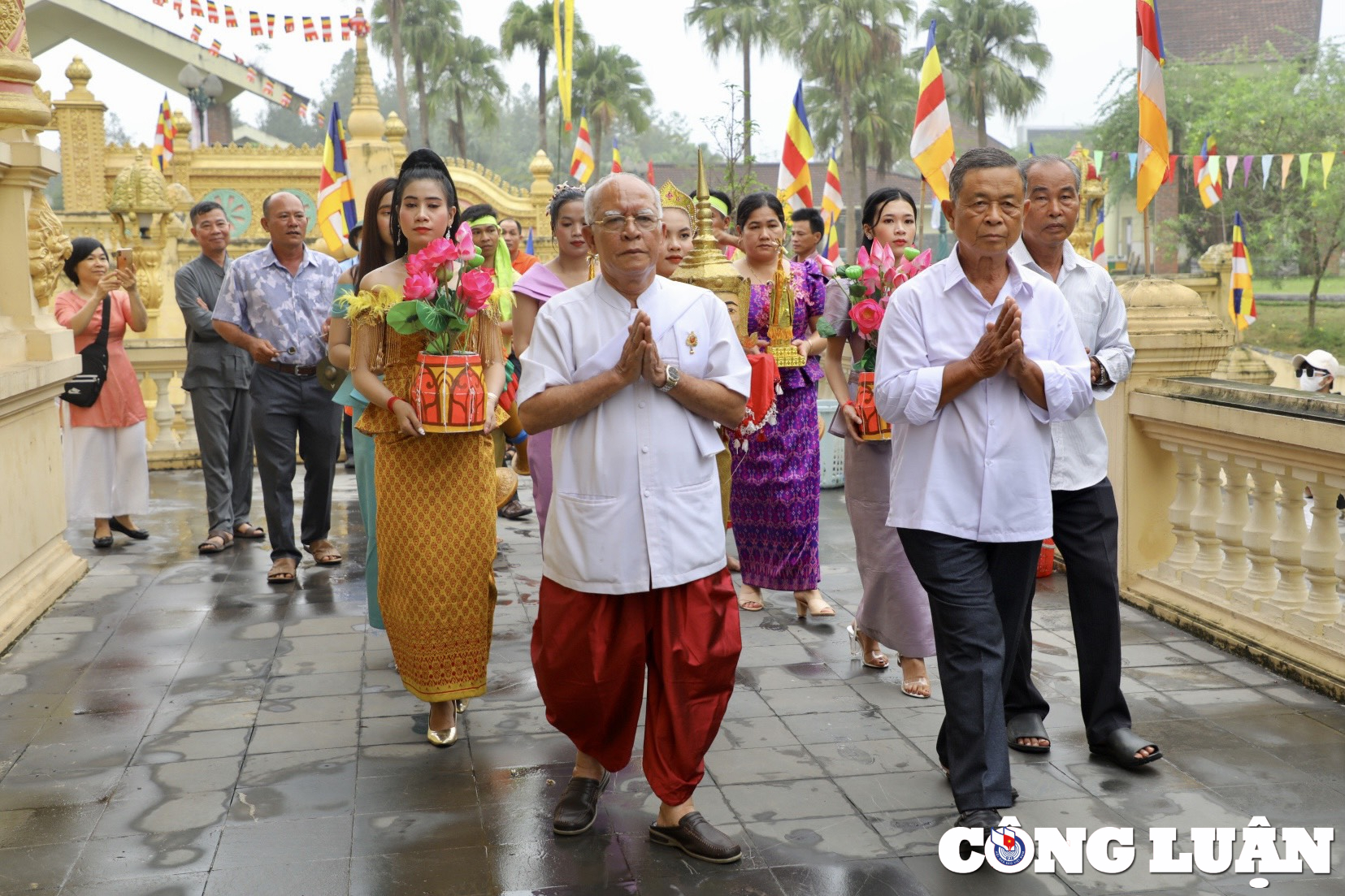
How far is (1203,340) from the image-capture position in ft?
20.1

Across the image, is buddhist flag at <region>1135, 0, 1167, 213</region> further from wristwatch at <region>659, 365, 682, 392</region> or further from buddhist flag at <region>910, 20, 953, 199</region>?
wristwatch at <region>659, 365, 682, 392</region>

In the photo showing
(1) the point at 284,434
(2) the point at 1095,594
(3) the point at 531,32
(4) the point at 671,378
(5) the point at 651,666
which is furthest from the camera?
(3) the point at 531,32

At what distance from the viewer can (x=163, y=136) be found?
26812mm

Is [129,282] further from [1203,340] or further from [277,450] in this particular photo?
[1203,340]

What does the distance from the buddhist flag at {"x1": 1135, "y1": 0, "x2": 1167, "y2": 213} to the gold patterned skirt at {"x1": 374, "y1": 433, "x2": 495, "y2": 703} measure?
13.1 feet

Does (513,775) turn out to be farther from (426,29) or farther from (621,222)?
(426,29)

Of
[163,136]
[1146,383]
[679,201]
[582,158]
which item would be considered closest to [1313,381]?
[582,158]

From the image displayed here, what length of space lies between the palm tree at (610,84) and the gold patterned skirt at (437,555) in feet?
138

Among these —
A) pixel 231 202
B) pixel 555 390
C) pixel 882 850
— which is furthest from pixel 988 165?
pixel 231 202

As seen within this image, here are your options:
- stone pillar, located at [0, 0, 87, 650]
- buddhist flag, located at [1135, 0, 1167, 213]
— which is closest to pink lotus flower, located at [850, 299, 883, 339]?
buddhist flag, located at [1135, 0, 1167, 213]

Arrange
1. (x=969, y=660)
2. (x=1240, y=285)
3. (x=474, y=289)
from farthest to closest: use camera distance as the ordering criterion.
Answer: (x=1240, y=285)
(x=474, y=289)
(x=969, y=660)

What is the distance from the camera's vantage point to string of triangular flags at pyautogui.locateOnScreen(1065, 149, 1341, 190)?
71.0 feet

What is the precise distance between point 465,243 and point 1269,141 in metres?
36.1

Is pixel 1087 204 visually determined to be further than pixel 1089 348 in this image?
Yes
